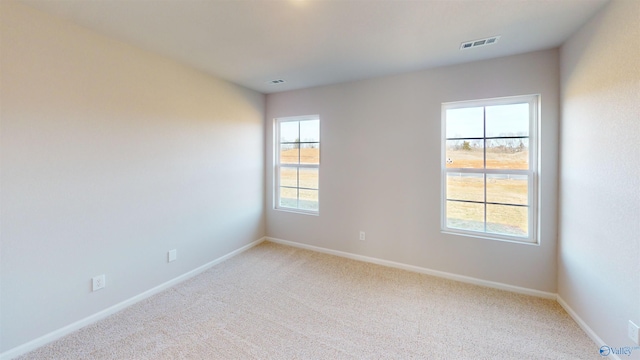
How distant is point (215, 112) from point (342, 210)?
217 cm

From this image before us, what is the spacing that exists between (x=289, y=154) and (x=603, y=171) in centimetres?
342

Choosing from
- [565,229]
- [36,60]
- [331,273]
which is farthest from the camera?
[331,273]

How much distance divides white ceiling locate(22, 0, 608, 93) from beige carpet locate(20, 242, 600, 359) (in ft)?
8.09

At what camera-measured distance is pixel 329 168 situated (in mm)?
3553

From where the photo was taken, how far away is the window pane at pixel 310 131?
146 inches

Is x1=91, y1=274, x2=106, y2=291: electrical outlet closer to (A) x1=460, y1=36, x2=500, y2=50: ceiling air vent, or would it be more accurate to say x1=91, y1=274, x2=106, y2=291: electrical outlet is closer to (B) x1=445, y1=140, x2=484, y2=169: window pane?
(B) x1=445, y1=140, x2=484, y2=169: window pane

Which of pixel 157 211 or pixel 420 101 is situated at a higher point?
pixel 420 101

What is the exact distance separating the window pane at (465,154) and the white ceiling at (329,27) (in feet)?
2.94

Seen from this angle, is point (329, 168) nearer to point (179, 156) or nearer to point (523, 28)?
point (179, 156)

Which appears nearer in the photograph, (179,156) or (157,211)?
(157,211)

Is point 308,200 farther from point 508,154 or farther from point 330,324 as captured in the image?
point 508,154

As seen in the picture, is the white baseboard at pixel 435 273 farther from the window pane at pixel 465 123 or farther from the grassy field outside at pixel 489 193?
the window pane at pixel 465 123

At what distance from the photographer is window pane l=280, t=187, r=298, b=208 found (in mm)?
3951

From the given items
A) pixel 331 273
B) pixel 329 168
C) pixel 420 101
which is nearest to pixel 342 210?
pixel 329 168
